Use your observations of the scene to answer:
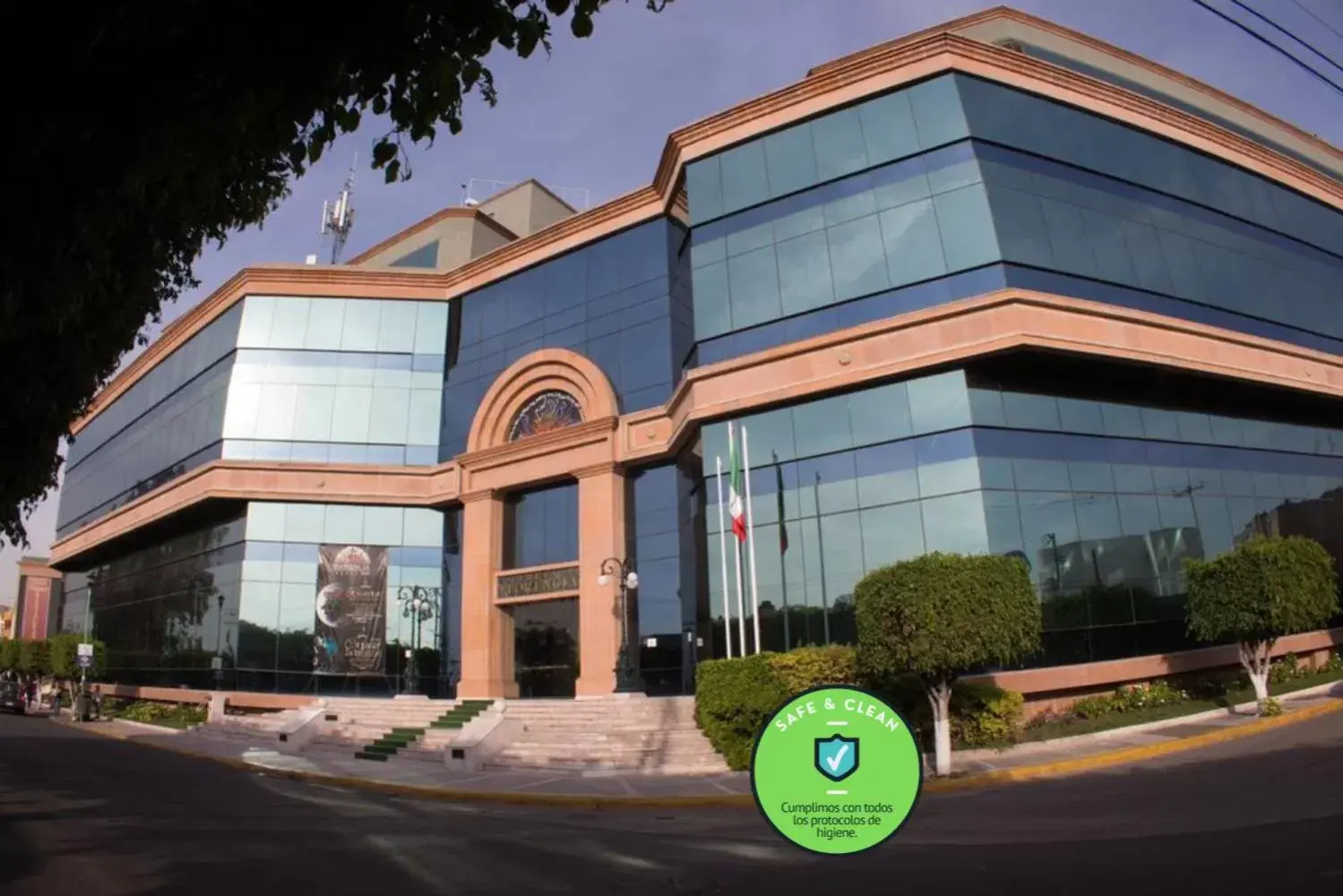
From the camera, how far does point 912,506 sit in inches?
794

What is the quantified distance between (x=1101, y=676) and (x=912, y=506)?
19.2 ft

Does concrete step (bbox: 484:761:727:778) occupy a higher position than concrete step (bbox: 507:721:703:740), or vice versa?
concrete step (bbox: 507:721:703:740)

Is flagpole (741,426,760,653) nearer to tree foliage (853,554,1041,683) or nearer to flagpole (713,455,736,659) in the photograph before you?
flagpole (713,455,736,659)

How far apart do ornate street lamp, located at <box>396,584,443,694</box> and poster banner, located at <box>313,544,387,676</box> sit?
78 cm

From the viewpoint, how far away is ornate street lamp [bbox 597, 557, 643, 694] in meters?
24.1

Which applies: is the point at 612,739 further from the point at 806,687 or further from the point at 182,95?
the point at 182,95

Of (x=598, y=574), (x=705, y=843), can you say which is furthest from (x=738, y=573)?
(x=705, y=843)

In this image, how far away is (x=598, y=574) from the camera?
2678cm

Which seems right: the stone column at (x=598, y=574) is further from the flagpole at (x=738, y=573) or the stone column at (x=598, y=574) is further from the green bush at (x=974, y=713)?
the green bush at (x=974, y=713)

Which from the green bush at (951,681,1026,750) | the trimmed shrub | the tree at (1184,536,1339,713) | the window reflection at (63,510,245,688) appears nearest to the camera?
the green bush at (951,681,1026,750)

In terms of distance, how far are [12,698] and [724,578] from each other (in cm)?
4347

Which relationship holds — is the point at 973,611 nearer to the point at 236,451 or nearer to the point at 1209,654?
the point at 1209,654

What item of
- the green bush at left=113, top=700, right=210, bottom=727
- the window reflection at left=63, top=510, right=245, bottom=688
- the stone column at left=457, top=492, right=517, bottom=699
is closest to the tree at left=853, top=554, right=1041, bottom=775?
the stone column at left=457, top=492, right=517, bottom=699

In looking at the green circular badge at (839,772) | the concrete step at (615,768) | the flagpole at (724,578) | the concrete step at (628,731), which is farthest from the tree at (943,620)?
the green circular badge at (839,772)
